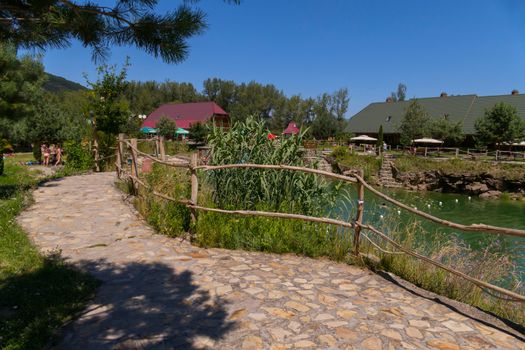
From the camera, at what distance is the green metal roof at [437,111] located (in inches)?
1465

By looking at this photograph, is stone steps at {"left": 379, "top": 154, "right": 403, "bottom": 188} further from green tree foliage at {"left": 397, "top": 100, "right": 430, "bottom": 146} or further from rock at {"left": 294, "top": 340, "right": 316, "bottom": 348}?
rock at {"left": 294, "top": 340, "right": 316, "bottom": 348}

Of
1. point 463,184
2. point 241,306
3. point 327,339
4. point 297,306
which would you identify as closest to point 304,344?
point 327,339

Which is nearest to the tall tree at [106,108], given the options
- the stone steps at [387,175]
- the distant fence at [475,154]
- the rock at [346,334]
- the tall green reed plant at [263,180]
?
the tall green reed plant at [263,180]

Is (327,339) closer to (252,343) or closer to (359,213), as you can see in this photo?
(252,343)

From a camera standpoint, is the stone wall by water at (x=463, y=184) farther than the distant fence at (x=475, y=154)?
No

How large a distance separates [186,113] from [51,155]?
113 feet

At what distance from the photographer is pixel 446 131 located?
33500 millimetres

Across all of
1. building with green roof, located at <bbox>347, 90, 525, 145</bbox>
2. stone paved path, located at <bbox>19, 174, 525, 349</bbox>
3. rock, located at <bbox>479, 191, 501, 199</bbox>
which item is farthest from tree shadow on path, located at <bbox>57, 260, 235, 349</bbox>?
building with green roof, located at <bbox>347, 90, 525, 145</bbox>

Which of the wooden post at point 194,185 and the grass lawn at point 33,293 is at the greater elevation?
the wooden post at point 194,185

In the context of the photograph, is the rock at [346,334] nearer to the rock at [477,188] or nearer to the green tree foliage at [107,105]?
the green tree foliage at [107,105]

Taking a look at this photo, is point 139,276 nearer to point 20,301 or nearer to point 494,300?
point 20,301

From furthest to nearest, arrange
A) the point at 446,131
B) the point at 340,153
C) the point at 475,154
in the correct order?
1. the point at 446,131
2. the point at 340,153
3. the point at 475,154

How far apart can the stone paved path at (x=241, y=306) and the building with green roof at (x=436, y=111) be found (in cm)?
3619

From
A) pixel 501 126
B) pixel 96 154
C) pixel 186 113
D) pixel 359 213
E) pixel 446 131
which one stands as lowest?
pixel 359 213
